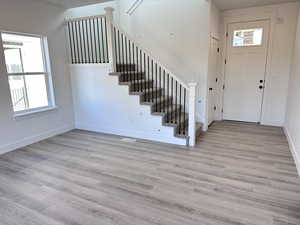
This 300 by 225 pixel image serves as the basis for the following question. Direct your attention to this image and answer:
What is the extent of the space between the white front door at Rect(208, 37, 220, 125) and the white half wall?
5.27 feet

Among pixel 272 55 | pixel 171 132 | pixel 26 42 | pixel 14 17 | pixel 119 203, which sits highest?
pixel 14 17

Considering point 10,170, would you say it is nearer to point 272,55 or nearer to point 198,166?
point 198,166

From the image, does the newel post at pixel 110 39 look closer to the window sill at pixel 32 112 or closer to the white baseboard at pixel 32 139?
the window sill at pixel 32 112

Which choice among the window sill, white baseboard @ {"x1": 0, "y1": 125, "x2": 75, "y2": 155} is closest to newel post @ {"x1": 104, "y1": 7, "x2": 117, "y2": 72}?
the window sill

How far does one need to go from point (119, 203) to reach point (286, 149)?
3157 millimetres

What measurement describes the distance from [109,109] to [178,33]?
2333 millimetres

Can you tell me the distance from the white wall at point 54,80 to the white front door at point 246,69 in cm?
412

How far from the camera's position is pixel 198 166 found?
3.08 meters

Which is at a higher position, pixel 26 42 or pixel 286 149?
pixel 26 42

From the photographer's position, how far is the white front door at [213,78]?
464cm

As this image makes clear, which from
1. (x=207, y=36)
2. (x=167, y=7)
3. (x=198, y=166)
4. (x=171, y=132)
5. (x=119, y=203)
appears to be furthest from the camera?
Answer: (x=167, y=7)

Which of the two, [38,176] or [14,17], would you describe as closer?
[38,176]

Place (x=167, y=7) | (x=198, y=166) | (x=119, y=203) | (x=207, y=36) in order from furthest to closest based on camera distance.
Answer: (x=167, y=7) → (x=207, y=36) → (x=198, y=166) → (x=119, y=203)

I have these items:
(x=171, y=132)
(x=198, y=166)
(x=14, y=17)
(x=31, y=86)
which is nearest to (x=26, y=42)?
(x=14, y=17)
